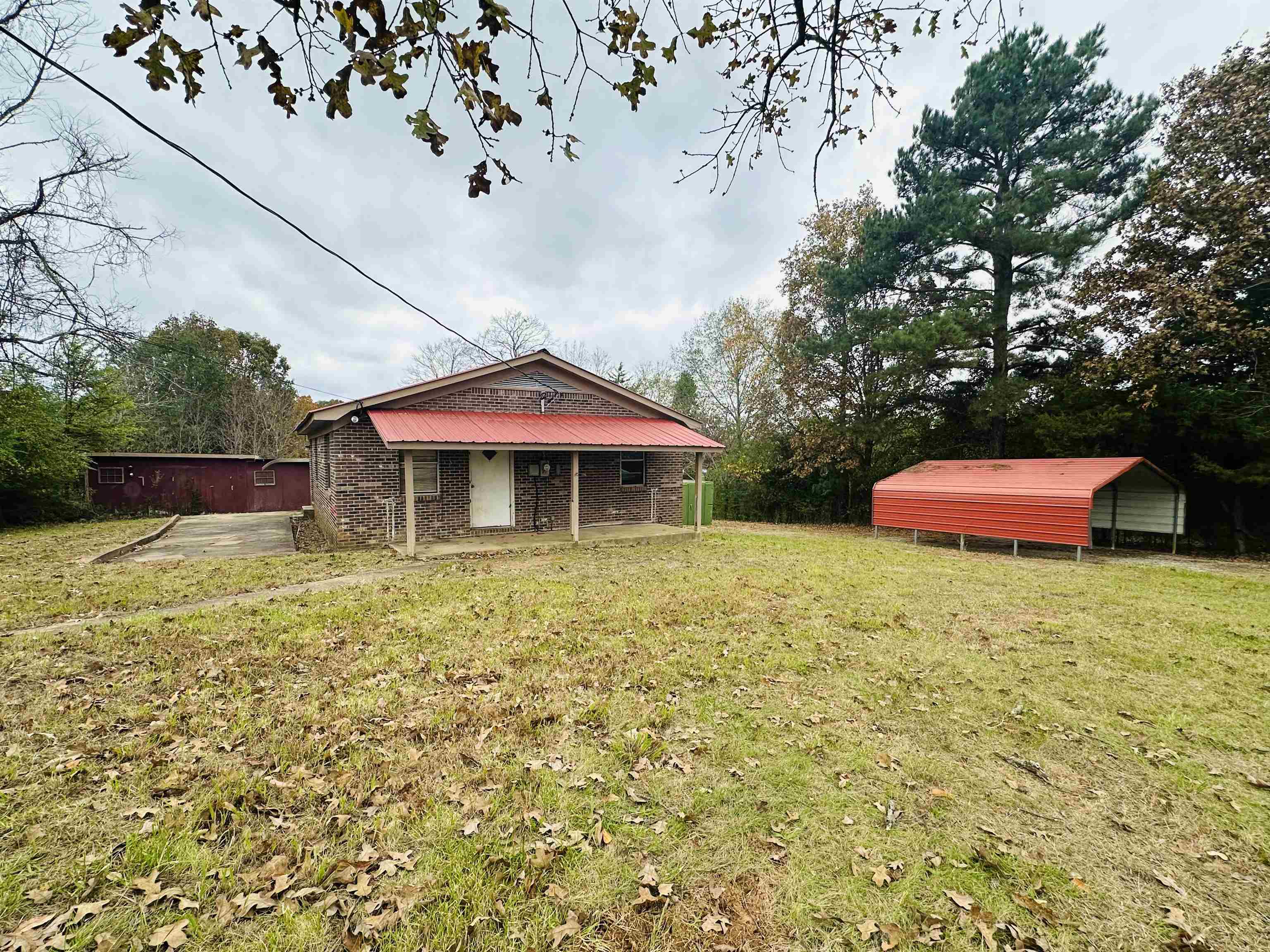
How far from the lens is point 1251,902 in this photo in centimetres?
230

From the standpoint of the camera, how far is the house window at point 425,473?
11.7 metres

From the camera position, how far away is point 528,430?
1180 centimetres

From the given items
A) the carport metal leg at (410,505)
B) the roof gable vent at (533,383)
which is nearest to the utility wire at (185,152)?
the carport metal leg at (410,505)

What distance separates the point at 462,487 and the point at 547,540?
2544 millimetres

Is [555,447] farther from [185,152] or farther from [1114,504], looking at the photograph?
[1114,504]

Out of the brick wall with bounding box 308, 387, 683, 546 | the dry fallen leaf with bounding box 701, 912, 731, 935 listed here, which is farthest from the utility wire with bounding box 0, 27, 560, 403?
the brick wall with bounding box 308, 387, 683, 546

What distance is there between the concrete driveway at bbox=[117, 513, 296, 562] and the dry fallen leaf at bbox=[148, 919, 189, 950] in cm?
969

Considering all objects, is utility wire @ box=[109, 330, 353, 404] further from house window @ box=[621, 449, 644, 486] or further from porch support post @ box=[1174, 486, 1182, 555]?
porch support post @ box=[1174, 486, 1182, 555]

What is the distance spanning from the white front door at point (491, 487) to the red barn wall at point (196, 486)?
13.7 m

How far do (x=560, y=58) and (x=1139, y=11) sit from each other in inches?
140

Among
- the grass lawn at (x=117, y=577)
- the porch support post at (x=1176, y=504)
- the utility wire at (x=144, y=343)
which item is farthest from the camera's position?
the porch support post at (x=1176, y=504)

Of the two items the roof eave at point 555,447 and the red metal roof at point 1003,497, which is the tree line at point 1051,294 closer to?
the red metal roof at point 1003,497

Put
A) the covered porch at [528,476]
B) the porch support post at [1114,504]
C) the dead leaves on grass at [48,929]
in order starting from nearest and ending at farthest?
the dead leaves on grass at [48,929], the covered porch at [528,476], the porch support post at [1114,504]

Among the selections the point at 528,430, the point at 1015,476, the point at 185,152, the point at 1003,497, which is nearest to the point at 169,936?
the point at 185,152
